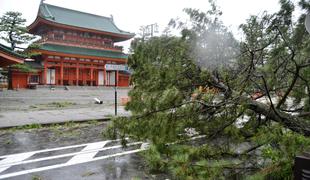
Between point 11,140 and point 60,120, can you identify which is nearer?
point 11,140

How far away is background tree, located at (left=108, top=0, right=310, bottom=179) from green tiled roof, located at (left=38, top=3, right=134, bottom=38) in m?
30.5

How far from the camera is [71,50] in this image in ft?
105

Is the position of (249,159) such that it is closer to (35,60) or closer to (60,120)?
(60,120)

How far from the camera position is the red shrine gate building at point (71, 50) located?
99.3 feet

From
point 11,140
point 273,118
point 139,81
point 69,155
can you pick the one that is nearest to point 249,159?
point 273,118

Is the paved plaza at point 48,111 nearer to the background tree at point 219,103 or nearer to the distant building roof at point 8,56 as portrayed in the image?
the distant building roof at point 8,56

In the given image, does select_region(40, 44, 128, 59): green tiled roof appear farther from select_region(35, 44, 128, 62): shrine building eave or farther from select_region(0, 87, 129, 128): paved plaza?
select_region(0, 87, 129, 128): paved plaza

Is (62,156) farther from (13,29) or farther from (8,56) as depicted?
(13,29)

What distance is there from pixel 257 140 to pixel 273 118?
59cm

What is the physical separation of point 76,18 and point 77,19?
0.21m

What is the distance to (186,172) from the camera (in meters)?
2.39

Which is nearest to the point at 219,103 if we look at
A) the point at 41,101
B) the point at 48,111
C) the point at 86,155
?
the point at 86,155

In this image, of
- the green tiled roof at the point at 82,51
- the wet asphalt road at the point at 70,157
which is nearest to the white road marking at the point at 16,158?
the wet asphalt road at the point at 70,157

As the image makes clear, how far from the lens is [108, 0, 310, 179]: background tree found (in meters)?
2.66
